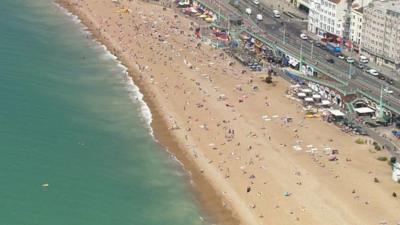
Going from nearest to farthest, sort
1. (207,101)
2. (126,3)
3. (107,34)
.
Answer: (207,101)
(107,34)
(126,3)

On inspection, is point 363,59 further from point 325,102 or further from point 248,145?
point 248,145

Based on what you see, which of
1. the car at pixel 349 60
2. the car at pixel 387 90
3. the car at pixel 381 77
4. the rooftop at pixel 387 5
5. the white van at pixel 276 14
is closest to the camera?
the car at pixel 387 90

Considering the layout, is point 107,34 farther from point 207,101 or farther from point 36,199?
point 36,199

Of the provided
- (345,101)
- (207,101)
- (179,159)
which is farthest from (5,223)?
(345,101)

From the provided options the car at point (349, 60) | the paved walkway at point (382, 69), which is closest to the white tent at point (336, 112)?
the paved walkway at point (382, 69)

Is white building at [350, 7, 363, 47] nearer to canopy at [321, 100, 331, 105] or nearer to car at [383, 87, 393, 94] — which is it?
car at [383, 87, 393, 94]

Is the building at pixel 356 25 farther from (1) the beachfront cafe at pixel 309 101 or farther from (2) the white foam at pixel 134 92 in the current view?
(2) the white foam at pixel 134 92
